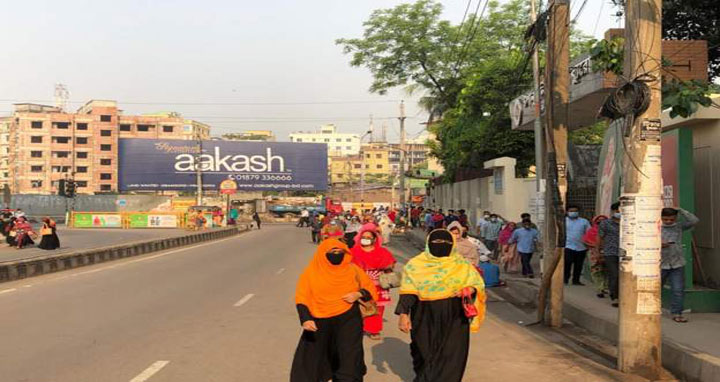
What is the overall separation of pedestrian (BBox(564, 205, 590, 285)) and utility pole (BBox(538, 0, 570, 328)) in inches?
133

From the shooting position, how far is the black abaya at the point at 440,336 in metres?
5.07

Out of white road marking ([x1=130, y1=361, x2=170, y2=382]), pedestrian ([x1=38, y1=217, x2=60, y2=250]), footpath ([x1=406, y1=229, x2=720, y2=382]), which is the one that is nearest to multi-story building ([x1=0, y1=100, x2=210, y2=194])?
pedestrian ([x1=38, y1=217, x2=60, y2=250])

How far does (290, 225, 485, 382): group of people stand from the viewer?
5.12m

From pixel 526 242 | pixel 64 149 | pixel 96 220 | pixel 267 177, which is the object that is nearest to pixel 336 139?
pixel 64 149

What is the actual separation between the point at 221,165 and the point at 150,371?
6386cm

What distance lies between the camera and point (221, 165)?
226 ft

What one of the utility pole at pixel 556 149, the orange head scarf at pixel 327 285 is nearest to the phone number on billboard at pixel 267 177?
the utility pole at pixel 556 149

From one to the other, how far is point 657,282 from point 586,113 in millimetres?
11865

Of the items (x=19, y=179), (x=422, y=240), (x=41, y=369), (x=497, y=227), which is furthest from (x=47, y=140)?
(x=41, y=369)

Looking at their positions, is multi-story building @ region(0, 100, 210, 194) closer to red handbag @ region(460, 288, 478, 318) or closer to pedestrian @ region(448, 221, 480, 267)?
pedestrian @ region(448, 221, 480, 267)

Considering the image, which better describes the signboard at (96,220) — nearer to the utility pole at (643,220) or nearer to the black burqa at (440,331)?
the utility pole at (643,220)

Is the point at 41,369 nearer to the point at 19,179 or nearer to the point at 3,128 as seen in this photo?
the point at 19,179

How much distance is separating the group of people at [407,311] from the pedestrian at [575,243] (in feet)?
27.5

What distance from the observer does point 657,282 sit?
21.4 feet
